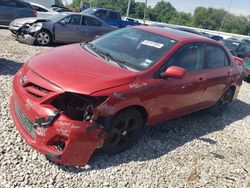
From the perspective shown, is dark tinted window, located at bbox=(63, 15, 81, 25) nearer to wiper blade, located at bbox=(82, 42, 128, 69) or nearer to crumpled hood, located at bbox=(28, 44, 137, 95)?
wiper blade, located at bbox=(82, 42, 128, 69)

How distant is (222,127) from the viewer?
20.7 ft

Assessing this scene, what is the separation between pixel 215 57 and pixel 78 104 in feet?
11.4

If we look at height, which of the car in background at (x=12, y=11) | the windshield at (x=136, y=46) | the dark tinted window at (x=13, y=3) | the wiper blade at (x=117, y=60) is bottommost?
the car in background at (x=12, y=11)

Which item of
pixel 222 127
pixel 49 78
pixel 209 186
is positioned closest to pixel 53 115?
pixel 49 78

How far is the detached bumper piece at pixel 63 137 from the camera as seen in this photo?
3.40 metres

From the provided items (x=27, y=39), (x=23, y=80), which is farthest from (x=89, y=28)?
(x=23, y=80)

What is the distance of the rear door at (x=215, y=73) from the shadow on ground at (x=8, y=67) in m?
4.18

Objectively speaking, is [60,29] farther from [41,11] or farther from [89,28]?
[41,11]

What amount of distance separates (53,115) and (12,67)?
171 inches

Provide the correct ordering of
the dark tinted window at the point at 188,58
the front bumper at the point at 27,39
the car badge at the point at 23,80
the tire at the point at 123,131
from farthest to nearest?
the front bumper at the point at 27,39 < the dark tinted window at the point at 188,58 < the tire at the point at 123,131 < the car badge at the point at 23,80

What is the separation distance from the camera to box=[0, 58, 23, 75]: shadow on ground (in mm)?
6770

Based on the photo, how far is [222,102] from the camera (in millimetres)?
6883

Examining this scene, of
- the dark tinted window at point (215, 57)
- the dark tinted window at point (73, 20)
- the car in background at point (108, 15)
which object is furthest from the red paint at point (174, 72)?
the car in background at point (108, 15)

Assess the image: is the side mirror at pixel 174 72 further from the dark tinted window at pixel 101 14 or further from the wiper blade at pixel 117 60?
the dark tinted window at pixel 101 14
